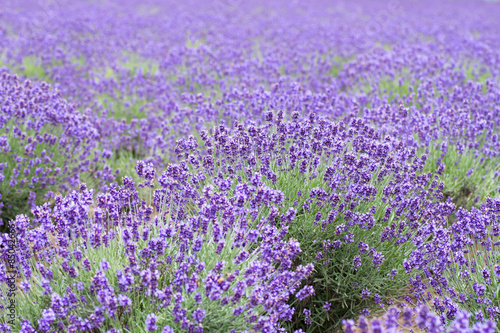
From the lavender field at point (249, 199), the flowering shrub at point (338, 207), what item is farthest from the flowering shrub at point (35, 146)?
the flowering shrub at point (338, 207)

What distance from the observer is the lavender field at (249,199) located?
2141mm

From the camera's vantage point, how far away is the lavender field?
2.14 m

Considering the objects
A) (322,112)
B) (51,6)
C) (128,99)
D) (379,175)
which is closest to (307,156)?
(379,175)

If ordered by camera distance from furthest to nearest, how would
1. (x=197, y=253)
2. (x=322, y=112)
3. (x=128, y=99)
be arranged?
(x=128, y=99), (x=322, y=112), (x=197, y=253)

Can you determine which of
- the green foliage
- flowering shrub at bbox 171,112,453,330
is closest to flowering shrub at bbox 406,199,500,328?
flowering shrub at bbox 171,112,453,330

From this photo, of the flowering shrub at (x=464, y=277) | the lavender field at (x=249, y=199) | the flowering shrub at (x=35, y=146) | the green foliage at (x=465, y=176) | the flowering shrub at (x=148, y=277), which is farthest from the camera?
the green foliage at (x=465, y=176)

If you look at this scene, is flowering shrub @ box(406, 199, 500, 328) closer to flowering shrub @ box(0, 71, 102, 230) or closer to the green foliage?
the green foliage

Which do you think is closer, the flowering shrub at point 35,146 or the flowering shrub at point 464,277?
the flowering shrub at point 464,277

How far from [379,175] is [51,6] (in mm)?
13286

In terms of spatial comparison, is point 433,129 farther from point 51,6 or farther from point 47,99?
point 51,6

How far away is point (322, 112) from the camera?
4.43m

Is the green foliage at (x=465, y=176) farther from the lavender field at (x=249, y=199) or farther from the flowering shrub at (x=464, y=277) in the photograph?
the flowering shrub at (x=464, y=277)

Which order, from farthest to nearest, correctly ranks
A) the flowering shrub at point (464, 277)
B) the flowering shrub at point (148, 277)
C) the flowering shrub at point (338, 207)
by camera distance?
1. the flowering shrub at point (338, 207)
2. the flowering shrub at point (464, 277)
3. the flowering shrub at point (148, 277)

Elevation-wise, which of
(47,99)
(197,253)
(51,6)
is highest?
(51,6)
